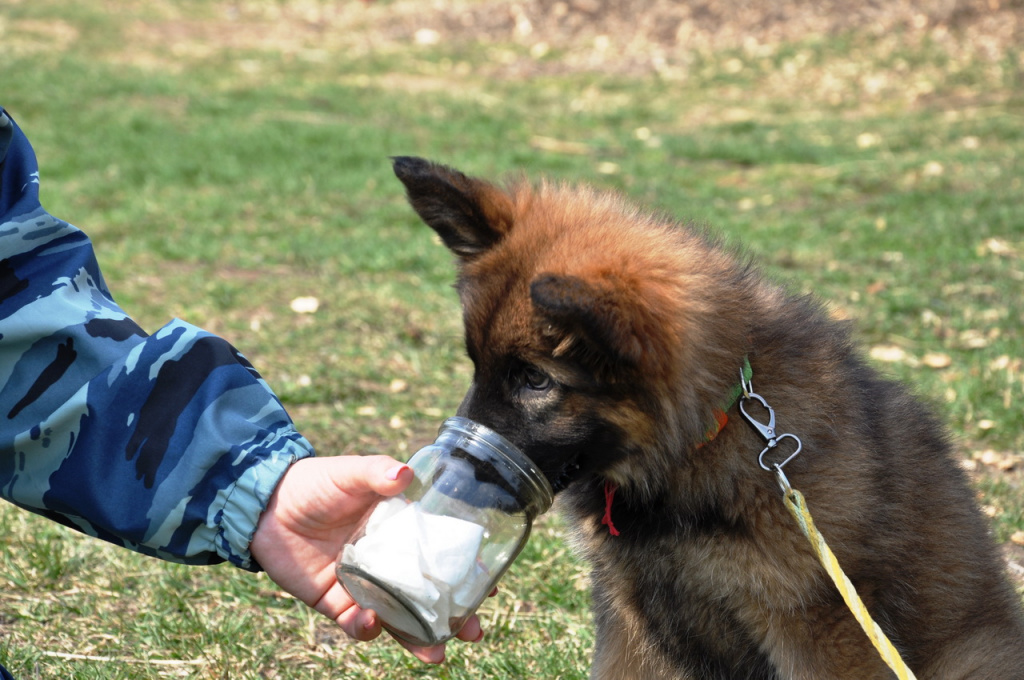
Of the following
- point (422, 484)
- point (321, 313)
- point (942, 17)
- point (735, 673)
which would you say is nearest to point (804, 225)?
point (321, 313)

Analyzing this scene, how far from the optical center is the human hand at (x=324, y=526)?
1.90 meters

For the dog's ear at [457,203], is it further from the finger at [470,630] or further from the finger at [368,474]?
the finger at [470,630]

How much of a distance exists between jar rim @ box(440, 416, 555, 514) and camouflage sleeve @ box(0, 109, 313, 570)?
1.12 ft

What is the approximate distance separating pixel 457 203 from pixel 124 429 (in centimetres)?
94

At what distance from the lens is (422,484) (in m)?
2.01

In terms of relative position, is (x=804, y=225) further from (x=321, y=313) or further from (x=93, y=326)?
A: (x=93, y=326)

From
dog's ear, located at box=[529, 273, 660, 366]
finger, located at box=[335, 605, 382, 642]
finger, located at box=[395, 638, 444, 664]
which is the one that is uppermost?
dog's ear, located at box=[529, 273, 660, 366]

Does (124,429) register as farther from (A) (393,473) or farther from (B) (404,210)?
(B) (404,210)

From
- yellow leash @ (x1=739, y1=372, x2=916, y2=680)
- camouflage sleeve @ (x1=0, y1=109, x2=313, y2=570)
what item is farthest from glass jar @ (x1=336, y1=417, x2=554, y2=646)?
yellow leash @ (x1=739, y1=372, x2=916, y2=680)

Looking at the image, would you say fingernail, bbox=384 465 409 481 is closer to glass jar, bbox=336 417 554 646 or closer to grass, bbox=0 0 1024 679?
glass jar, bbox=336 417 554 646

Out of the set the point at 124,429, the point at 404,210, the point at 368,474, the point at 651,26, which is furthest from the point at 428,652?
the point at 651,26

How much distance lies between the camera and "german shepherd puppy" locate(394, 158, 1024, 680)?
2.18 meters

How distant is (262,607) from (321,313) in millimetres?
2956

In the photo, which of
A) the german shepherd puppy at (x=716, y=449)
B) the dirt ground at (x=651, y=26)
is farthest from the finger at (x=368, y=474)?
the dirt ground at (x=651, y=26)
